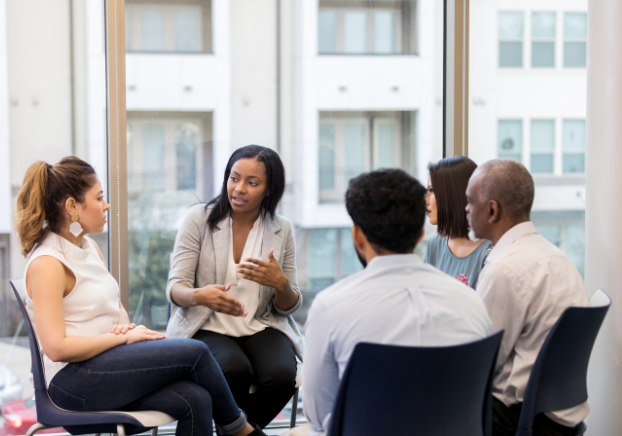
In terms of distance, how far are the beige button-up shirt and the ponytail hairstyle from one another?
54.9 inches

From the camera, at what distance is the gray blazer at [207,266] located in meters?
2.30

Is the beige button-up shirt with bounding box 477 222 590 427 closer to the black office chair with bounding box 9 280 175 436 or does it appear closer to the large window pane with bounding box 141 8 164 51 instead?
the black office chair with bounding box 9 280 175 436

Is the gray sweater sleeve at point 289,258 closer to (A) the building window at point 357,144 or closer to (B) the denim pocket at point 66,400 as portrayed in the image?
(A) the building window at point 357,144

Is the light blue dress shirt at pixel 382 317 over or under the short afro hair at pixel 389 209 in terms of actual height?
under

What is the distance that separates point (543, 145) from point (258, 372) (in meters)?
2.09

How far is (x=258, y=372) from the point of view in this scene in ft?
7.01

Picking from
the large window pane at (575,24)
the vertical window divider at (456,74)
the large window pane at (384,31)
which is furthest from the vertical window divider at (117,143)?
the large window pane at (575,24)

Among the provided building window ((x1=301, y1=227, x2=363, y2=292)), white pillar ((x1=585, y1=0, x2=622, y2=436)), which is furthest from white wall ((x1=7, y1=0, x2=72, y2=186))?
white pillar ((x1=585, y1=0, x2=622, y2=436))

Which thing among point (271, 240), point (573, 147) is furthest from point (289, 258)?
point (573, 147)

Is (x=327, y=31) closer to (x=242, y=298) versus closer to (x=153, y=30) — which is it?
(x=153, y=30)

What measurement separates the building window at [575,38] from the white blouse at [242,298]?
81.2 inches

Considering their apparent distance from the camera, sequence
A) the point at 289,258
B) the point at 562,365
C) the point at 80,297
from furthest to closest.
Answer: the point at 289,258 → the point at 80,297 → the point at 562,365

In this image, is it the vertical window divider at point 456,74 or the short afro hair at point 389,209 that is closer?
the short afro hair at point 389,209

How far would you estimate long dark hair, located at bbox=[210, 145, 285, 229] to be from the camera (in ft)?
7.82
